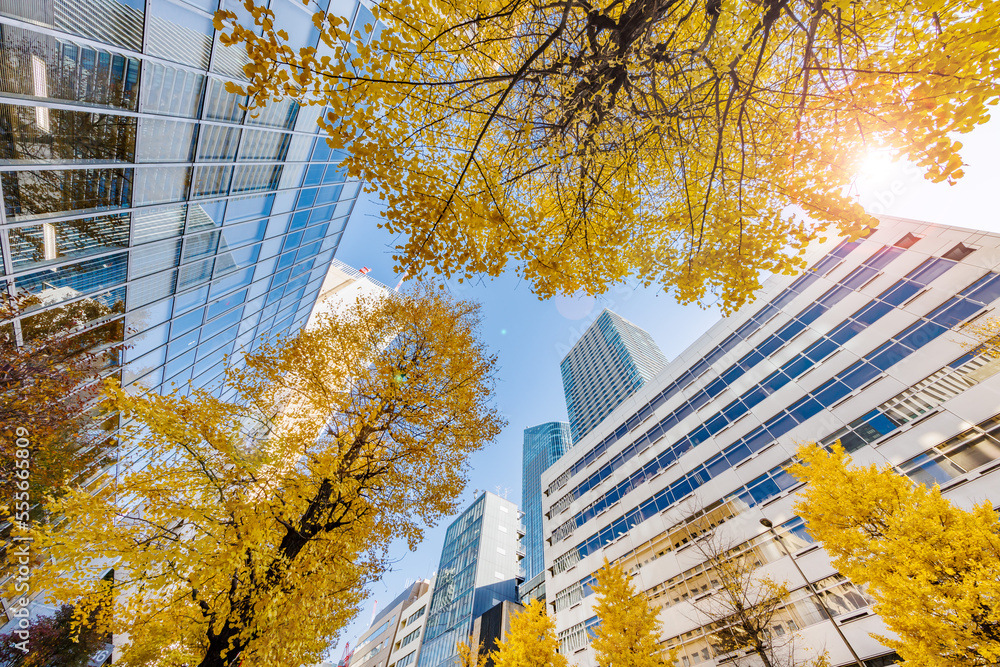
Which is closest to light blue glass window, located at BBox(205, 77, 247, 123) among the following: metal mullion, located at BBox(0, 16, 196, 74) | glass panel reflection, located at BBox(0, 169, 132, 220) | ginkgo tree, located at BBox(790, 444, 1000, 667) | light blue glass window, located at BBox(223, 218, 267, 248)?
metal mullion, located at BBox(0, 16, 196, 74)

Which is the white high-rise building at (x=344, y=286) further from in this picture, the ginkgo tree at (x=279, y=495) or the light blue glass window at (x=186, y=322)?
the ginkgo tree at (x=279, y=495)

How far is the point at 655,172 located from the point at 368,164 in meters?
4.09

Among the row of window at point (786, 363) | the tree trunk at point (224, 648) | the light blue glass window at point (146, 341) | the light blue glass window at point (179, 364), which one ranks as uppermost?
the row of window at point (786, 363)

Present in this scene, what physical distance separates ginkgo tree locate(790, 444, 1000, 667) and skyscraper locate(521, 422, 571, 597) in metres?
73.6

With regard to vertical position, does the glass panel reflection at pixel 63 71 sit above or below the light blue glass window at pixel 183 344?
below

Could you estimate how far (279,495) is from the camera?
5.14 metres

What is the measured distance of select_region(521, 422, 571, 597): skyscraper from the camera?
237 feet

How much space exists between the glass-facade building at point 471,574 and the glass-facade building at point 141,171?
3815 centimetres

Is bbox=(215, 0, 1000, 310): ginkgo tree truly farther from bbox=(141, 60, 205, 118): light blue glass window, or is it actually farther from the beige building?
the beige building

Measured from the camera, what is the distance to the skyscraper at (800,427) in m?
10.0

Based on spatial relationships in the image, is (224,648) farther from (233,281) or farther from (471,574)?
(471,574)

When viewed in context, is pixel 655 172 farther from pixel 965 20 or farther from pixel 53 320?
pixel 53 320

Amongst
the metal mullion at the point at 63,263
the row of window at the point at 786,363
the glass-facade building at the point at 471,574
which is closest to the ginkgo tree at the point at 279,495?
the metal mullion at the point at 63,263

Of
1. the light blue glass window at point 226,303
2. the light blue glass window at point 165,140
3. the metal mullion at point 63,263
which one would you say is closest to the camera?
the metal mullion at point 63,263
